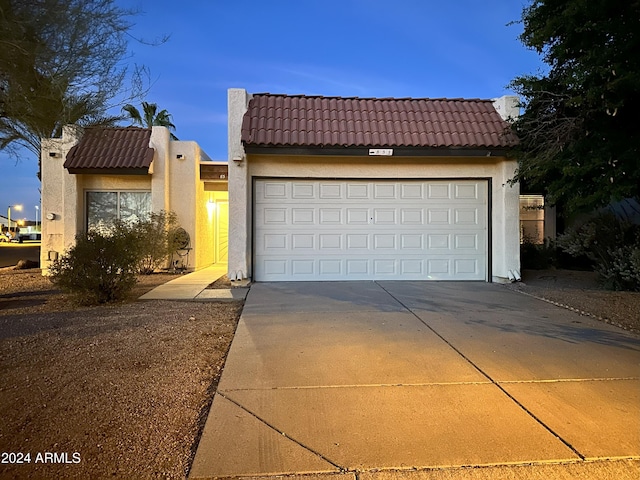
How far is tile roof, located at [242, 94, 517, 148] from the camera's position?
9.98 m

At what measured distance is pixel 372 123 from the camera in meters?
10.7

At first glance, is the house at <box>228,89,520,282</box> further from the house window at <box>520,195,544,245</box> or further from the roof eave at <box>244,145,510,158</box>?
the house window at <box>520,195,544,245</box>

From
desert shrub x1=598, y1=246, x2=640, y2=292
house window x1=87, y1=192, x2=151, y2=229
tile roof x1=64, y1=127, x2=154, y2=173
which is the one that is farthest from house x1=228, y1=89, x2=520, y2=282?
house window x1=87, y1=192, x2=151, y2=229

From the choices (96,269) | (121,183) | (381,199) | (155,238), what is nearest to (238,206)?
(96,269)

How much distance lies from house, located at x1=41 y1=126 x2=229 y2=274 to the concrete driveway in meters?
8.31

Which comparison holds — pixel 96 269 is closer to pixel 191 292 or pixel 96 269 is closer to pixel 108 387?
pixel 191 292

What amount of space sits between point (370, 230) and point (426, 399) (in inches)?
276

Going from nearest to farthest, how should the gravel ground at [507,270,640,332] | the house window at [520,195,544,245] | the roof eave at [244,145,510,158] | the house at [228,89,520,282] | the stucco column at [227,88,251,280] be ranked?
the gravel ground at [507,270,640,332]
the roof eave at [244,145,510,158]
the stucco column at [227,88,251,280]
the house at [228,89,520,282]
the house window at [520,195,544,245]

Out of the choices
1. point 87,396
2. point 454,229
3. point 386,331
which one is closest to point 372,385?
point 386,331

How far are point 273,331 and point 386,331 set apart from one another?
161cm

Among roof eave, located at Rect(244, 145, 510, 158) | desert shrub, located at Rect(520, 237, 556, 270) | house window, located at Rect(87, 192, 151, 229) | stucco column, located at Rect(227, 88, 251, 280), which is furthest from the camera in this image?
house window, located at Rect(87, 192, 151, 229)

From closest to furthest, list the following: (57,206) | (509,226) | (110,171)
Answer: (509,226)
(110,171)
(57,206)

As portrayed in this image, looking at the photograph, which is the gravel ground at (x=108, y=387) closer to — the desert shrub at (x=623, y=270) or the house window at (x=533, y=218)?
the desert shrub at (x=623, y=270)

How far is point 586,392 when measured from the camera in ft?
13.1
